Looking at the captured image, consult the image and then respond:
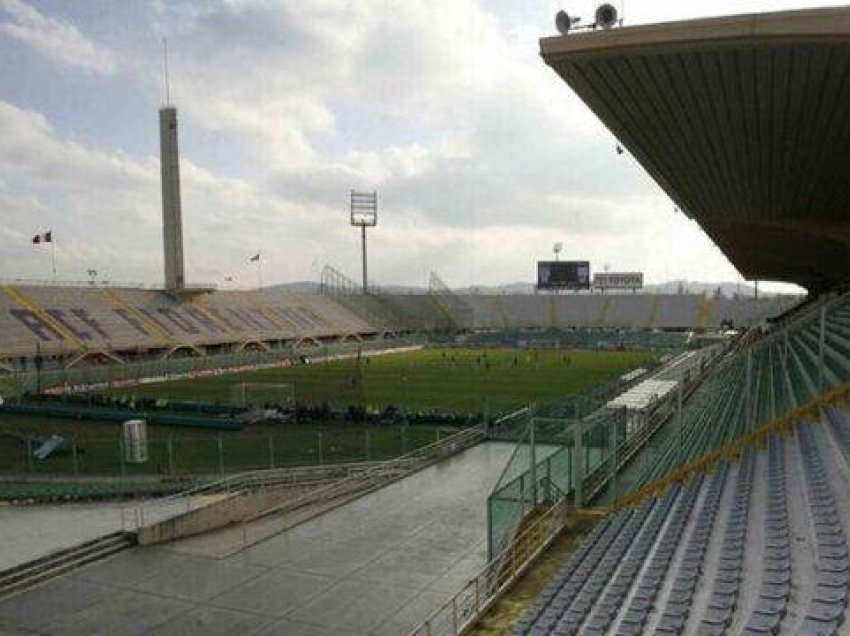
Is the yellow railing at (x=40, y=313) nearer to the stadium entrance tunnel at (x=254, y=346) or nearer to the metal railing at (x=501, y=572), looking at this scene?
the stadium entrance tunnel at (x=254, y=346)

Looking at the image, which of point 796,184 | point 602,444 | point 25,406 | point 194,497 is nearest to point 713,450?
point 602,444

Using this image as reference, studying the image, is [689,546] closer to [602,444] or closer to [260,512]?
[602,444]

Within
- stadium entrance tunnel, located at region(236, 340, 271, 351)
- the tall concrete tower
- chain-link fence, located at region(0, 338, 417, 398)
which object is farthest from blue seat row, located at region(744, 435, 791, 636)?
the tall concrete tower

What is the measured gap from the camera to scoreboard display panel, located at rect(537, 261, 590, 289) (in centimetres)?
9006

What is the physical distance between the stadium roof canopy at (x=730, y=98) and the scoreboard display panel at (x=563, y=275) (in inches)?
2782

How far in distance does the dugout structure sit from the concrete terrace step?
54.7 feet

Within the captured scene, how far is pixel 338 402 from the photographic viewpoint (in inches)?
1465

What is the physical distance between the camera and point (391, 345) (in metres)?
69.8

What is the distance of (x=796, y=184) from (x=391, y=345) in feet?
178

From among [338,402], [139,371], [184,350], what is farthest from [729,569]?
[184,350]

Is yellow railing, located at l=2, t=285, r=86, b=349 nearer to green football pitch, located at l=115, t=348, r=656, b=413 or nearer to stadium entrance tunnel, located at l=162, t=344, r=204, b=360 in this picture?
stadium entrance tunnel, located at l=162, t=344, r=204, b=360

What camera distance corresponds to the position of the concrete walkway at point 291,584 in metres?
11.8

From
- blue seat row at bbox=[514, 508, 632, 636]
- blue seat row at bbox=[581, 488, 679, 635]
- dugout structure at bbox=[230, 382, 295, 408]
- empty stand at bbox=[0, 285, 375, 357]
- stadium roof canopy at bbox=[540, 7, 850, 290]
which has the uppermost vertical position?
stadium roof canopy at bbox=[540, 7, 850, 290]

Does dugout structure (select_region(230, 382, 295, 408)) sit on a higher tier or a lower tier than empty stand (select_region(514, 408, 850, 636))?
lower
